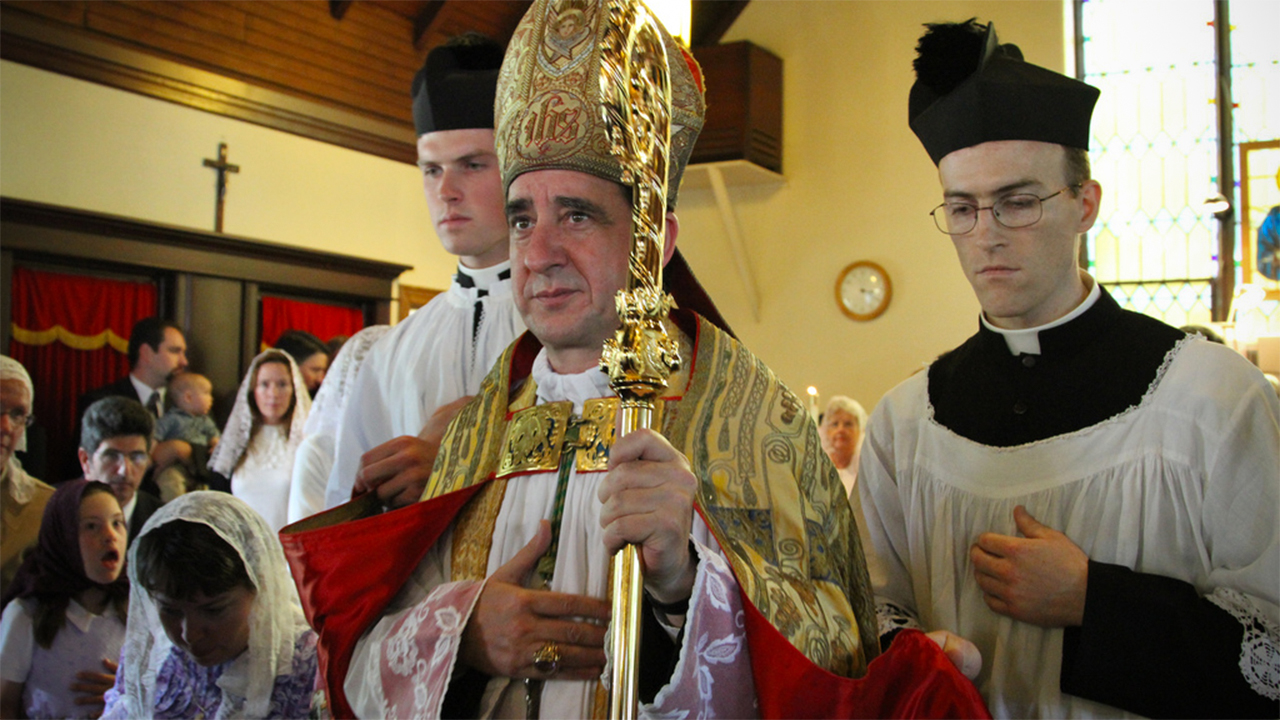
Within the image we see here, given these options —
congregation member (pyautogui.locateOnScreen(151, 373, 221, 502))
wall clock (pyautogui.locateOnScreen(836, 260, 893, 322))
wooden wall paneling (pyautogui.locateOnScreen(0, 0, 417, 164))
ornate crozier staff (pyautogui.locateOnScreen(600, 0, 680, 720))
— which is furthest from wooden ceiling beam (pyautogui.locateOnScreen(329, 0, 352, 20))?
ornate crozier staff (pyautogui.locateOnScreen(600, 0, 680, 720))

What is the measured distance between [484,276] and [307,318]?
24.6ft

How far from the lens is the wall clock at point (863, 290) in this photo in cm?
1164

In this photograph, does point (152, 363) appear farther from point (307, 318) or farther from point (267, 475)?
point (267, 475)

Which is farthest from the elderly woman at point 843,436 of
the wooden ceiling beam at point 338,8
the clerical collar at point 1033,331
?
the wooden ceiling beam at point 338,8

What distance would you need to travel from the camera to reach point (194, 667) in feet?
9.66

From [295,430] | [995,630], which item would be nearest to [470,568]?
[995,630]

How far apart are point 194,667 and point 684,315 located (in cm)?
177

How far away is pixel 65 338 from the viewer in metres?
8.41

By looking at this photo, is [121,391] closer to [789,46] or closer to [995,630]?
[995,630]

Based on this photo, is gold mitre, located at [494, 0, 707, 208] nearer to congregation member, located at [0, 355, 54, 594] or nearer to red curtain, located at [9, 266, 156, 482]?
congregation member, located at [0, 355, 54, 594]

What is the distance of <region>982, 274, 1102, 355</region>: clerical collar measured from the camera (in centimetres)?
213

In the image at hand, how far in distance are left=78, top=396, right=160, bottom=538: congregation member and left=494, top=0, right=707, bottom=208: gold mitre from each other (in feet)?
10.4

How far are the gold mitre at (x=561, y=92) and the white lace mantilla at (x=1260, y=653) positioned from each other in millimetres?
1278

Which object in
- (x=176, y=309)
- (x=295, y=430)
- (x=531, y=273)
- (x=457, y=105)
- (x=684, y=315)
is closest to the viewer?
(x=531, y=273)
